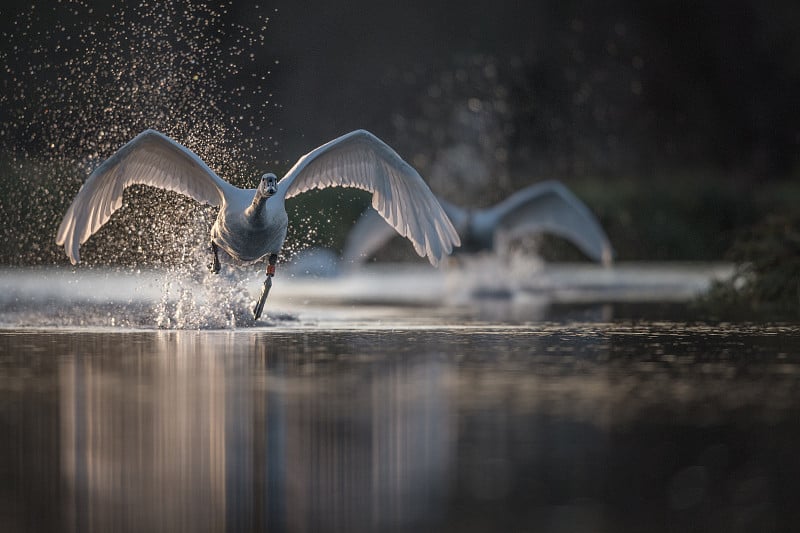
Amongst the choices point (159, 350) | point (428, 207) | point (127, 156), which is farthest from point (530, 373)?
point (127, 156)

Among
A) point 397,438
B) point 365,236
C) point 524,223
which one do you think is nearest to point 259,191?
point 397,438

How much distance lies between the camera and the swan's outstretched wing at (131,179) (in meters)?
13.5

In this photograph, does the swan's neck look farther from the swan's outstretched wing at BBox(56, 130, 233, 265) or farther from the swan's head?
the swan's outstretched wing at BBox(56, 130, 233, 265)

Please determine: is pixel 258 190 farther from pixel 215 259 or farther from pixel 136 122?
pixel 136 122

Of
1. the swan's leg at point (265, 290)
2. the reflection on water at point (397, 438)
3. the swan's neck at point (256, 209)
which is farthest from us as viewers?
the swan's leg at point (265, 290)

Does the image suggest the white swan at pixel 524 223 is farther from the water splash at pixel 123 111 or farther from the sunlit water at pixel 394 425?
the sunlit water at pixel 394 425

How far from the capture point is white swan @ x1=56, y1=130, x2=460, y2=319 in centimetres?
1354

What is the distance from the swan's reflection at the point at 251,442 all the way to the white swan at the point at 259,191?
9.93 feet

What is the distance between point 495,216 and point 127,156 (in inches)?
420

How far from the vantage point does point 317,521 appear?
221 inches

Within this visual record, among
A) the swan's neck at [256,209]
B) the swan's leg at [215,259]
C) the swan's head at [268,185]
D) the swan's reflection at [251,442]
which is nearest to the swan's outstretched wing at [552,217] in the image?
the swan's leg at [215,259]

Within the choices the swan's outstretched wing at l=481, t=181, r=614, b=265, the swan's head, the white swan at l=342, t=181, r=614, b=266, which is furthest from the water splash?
the swan's outstretched wing at l=481, t=181, r=614, b=265

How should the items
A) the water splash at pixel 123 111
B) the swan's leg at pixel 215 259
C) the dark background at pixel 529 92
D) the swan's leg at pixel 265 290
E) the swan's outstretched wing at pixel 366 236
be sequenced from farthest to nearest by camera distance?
the dark background at pixel 529 92, the swan's outstretched wing at pixel 366 236, the water splash at pixel 123 111, the swan's leg at pixel 215 259, the swan's leg at pixel 265 290

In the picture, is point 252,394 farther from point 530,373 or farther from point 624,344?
point 624,344
